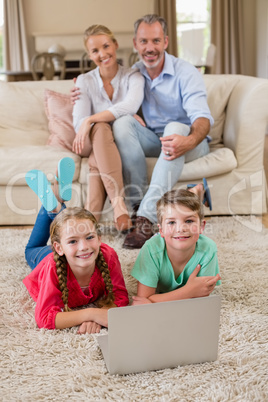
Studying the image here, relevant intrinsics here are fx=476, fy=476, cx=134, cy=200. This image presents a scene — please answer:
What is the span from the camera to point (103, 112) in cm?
248

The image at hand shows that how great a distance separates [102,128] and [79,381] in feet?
4.97

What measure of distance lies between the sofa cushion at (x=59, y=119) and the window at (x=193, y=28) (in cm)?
482

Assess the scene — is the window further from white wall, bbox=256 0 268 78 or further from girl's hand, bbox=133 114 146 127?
girl's hand, bbox=133 114 146 127

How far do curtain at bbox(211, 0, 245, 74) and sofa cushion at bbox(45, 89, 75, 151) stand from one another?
15.6 feet

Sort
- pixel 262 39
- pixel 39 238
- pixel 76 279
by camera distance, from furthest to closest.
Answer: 1. pixel 262 39
2. pixel 39 238
3. pixel 76 279

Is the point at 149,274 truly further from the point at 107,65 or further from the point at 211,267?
the point at 107,65

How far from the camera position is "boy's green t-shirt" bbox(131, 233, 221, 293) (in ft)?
4.89

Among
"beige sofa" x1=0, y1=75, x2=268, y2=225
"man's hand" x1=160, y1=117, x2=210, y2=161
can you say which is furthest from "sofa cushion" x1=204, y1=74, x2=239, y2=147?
"man's hand" x1=160, y1=117, x2=210, y2=161

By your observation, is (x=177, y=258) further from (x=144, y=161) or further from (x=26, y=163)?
(x=26, y=163)

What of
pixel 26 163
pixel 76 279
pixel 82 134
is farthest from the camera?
pixel 26 163

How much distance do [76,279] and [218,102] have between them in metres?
1.73

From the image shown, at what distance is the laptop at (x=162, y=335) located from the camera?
111cm

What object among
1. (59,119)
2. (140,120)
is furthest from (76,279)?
(59,119)

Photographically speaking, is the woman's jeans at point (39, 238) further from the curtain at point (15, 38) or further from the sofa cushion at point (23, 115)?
the curtain at point (15, 38)
